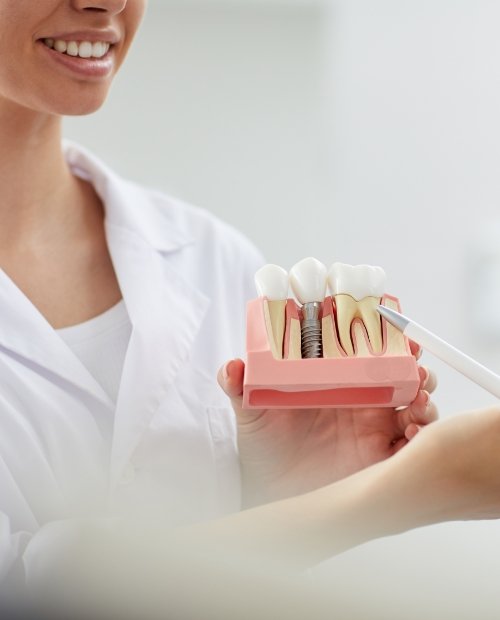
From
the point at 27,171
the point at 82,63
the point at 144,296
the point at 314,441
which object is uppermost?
the point at 82,63

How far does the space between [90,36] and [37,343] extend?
332 millimetres

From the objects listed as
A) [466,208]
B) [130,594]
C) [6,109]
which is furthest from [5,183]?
[466,208]

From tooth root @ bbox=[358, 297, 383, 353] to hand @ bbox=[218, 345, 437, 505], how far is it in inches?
3.8

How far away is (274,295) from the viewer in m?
0.86

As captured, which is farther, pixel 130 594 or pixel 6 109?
pixel 6 109

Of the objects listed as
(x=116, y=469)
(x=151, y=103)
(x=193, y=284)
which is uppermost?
(x=151, y=103)

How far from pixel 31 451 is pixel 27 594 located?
0.64 ft

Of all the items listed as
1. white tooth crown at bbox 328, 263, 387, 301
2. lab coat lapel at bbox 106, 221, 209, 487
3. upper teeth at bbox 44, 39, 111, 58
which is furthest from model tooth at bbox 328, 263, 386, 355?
upper teeth at bbox 44, 39, 111, 58

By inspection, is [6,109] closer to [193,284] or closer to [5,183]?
[5,183]

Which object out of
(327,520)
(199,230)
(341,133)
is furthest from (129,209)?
(341,133)

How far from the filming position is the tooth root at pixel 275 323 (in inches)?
31.6

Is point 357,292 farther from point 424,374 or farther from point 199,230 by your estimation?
point 199,230

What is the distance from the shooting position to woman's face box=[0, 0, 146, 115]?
3.21ft

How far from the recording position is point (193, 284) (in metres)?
1.20
